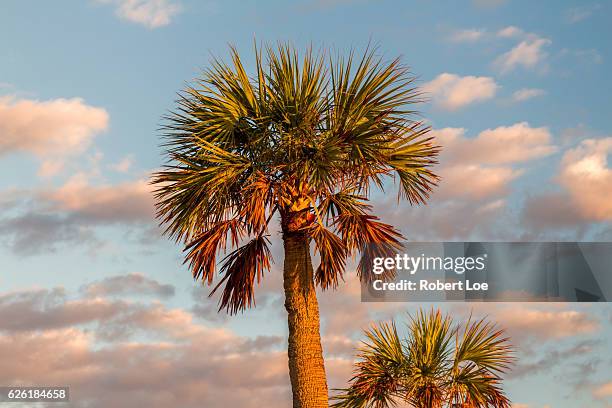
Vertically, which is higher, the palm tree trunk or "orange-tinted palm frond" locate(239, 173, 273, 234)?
"orange-tinted palm frond" locate(239, 173, 273, 234)

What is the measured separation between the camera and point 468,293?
88.3ft

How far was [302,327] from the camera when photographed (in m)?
22.4

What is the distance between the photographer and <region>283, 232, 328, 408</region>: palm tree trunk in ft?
72.8

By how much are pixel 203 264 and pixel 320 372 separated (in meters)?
3.49

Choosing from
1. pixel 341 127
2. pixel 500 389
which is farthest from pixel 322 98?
pixel 500 389

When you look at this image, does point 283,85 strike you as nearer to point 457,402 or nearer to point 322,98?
point 322,98

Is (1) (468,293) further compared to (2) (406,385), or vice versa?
(1) (468,293)

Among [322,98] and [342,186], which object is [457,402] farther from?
[322,98]

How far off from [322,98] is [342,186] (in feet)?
6.42

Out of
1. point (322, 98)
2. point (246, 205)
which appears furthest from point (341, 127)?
point (246, 205)

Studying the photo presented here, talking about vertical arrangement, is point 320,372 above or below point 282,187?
below

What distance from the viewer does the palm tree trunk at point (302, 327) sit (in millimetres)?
22188

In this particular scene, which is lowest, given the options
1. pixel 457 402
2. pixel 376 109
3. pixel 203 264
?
pixel 457 402

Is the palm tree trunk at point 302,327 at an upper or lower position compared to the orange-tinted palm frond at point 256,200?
lower
